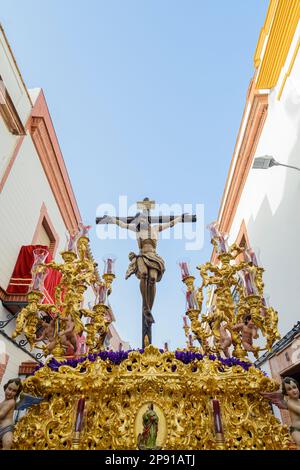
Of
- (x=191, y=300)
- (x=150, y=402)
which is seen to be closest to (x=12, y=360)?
(x=191, y=300)

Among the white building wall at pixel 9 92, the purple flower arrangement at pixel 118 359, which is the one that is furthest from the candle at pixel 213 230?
the white building wall at pixel 9 92

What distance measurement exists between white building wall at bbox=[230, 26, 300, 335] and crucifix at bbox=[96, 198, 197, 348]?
2732 mm

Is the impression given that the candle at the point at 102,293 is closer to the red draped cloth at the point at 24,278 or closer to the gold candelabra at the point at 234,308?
the gold candelabra at the point at 234,308

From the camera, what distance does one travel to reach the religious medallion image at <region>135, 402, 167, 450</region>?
251 centimetres

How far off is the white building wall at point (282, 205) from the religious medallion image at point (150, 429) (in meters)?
4.37

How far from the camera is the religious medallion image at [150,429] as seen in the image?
251 centimetres

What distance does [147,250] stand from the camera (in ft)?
15.0

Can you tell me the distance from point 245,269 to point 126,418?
209 centimetres

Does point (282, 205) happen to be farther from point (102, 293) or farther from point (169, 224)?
point (102, 293)

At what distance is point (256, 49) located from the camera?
9.80 m

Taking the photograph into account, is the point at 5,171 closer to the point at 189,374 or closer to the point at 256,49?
the point at 189,374

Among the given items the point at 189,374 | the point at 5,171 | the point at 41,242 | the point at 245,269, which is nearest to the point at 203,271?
the point at 245,269

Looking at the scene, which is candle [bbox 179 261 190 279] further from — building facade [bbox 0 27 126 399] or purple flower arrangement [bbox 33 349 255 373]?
building facade [bbox 0 27 126 399]

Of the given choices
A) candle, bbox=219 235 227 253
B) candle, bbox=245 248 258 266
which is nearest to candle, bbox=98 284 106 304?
candle, bbox=219 235 227 253
